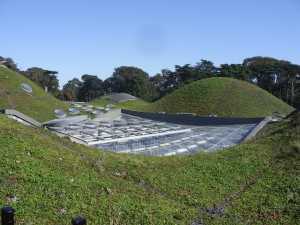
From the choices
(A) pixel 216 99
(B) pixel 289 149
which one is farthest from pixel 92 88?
(B) pixel 289 149

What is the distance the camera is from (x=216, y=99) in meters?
51.9

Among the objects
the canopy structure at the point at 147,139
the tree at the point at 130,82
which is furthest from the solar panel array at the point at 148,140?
the tree at the point at 130,82

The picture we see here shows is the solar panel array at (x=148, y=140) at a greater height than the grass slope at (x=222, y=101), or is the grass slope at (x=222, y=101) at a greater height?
the grass slope at (x=222, y=101)

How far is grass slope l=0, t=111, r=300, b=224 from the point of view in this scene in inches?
339

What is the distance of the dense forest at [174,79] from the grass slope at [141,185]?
2374 inches

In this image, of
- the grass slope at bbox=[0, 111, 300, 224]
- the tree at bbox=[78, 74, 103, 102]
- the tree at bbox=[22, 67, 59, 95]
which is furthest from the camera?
the tree at bbox=[78, 74, 103, 102]

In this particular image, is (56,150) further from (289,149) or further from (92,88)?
(92,88)

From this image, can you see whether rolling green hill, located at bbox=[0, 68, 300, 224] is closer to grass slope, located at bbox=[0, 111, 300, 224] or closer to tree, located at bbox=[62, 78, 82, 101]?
grass slope, located at bbox=[0, 111, 300, 224]

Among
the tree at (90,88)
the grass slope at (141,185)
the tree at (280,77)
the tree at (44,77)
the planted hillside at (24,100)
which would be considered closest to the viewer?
the grass slope at (141,185)

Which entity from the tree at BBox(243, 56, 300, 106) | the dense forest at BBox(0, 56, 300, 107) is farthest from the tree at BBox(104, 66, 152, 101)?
the tree at BBox(243, 56, 300, 106)

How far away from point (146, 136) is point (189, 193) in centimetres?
1170

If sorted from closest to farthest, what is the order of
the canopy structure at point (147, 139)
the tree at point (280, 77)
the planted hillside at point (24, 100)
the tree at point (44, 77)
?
the canopy structure at point (147, 139) → the planted hillside at point (24, 100) → the tree at point (280, 77) → the tree at point (44, 77)

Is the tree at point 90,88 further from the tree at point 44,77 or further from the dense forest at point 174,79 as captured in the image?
the tree at point 44,77

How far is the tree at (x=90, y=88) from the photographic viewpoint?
10856 centimetres
